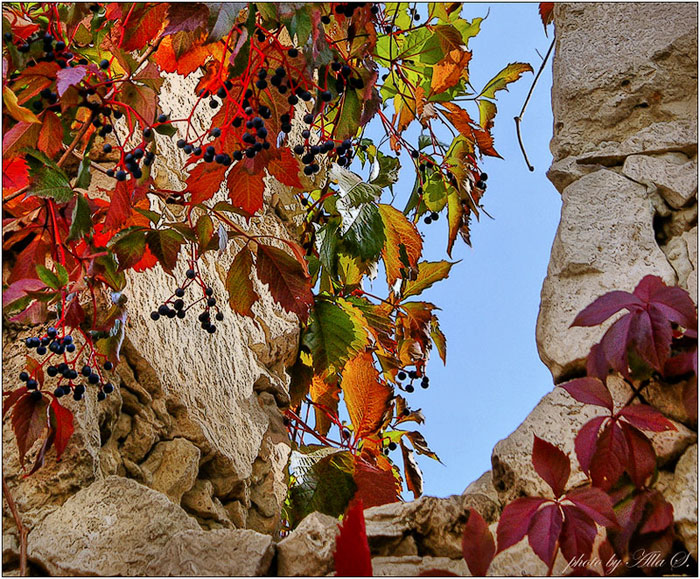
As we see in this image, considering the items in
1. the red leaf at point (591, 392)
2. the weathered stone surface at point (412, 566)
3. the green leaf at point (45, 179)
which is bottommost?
the weathered stone surface at point (412, 566)

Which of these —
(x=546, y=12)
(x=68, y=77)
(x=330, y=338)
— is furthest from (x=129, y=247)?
(x=546, y=12)

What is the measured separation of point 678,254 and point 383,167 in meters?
0.65

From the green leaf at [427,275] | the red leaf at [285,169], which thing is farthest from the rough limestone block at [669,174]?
the green leaf at [427,275]

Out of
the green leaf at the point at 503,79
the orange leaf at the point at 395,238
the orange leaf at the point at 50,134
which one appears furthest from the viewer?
the green leaf at the point at 503,79

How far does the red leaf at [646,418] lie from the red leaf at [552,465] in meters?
0.09

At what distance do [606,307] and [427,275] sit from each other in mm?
784

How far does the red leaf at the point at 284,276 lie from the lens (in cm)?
120

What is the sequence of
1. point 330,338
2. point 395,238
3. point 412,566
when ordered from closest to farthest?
point 412,566 < point 330,338 < point 395,238

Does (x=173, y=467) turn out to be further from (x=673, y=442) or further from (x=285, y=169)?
(x=673, y=442)

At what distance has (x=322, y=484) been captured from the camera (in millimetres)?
1441

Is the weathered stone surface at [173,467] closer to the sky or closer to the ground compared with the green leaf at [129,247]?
closer to the ground

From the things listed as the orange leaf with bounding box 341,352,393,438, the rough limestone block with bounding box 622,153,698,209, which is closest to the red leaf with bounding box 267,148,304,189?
the orange leaf with bounding box 341,352,393,438

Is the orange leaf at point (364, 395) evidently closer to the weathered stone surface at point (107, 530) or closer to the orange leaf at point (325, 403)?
the orange leaf at point (325, 403)

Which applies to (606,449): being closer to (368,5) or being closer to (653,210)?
(653,210)
